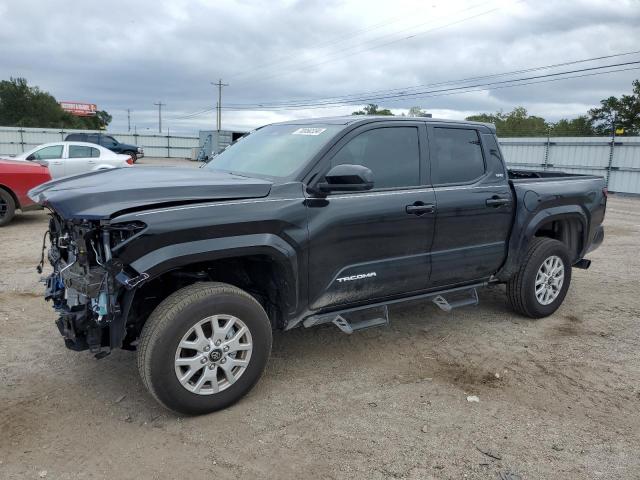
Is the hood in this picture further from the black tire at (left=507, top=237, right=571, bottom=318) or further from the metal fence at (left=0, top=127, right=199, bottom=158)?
the metal fence at (left=0, top=127, right=199, bottom=158)

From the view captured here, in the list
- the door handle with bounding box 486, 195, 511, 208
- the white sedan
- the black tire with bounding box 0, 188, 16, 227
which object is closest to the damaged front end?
the door handle with bounding box 486, 195, 511, 208

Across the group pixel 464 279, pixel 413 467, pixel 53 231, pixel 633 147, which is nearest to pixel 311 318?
pixel 413 467

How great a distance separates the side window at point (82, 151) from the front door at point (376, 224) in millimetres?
11471

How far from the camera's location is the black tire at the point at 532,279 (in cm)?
509

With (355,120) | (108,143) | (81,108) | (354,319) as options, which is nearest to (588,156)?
(355,120)

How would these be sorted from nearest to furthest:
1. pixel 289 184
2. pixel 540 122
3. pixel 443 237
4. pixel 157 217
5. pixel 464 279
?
pixel 157 217 < pixel 289 184 < pixel 443 237 < pixel 464 279 < pixel 540 122

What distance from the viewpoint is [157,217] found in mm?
3025

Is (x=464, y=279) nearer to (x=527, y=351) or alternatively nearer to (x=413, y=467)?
(x=527, y=351)

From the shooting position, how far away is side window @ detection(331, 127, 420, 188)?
397 cm

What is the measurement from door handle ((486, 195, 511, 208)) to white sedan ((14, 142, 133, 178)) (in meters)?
10.3

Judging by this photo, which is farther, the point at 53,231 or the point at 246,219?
the point at 53,231

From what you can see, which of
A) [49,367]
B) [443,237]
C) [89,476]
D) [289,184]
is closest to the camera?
[89,476]

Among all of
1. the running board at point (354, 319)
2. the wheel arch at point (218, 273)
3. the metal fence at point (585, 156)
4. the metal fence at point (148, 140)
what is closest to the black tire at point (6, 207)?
the wheel arch at point (218, 273)

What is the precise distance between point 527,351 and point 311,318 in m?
2.06
